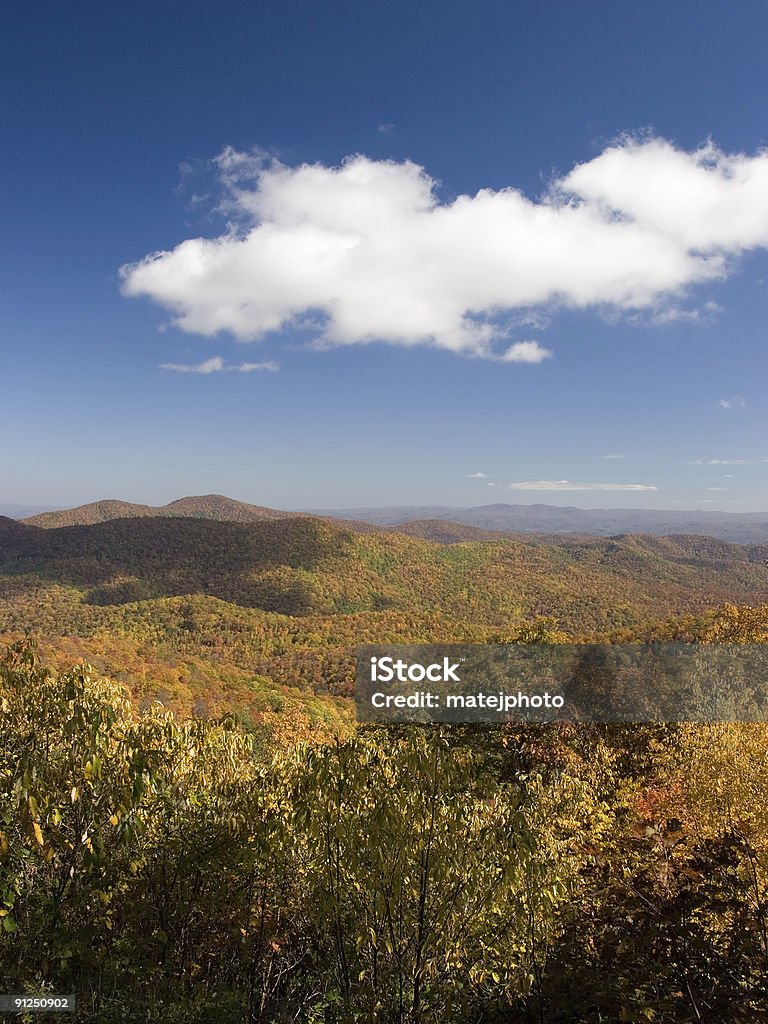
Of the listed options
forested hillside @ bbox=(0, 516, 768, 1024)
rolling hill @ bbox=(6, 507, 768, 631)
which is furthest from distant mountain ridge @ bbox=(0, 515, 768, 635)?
forested hillside @ bbox=(0, 516, 768, 1024)

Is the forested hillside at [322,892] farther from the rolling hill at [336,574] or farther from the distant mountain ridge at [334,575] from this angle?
the rolling hill at [336,574]

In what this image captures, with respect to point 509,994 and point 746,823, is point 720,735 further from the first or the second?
point 509,994

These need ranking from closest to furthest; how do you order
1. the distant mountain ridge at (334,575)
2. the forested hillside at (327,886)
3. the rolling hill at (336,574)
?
the forested hillside at (327,886) < the distant mountain ridge at (334,575) < the rolling hill at (336,574)

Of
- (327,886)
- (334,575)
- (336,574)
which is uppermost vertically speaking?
(327,886)

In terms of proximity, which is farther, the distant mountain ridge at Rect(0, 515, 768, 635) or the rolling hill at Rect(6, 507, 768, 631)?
the rolling hill at Rect(6, 507, 768, 631)

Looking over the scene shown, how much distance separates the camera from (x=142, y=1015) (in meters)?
5.26

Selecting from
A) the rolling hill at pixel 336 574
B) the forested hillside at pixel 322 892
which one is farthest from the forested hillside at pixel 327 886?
the rolling hill at pixel 336 574

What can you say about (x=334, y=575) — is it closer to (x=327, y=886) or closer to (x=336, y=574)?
(x=336, y=574)

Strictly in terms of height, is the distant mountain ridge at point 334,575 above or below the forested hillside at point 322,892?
below

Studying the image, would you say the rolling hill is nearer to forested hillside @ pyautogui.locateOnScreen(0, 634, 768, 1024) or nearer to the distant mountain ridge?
the distant mountain ridge

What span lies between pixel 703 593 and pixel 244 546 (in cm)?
14257

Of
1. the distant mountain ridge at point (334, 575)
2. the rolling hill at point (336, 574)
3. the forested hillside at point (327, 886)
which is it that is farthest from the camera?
the rolling hill at point (336, 574)

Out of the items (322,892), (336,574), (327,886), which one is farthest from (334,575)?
(322,892)

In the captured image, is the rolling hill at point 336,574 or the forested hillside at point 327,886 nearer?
the forested hillside at point 327,886
